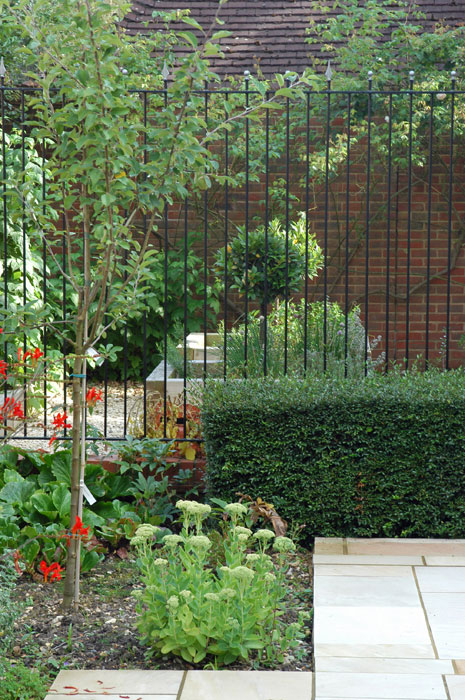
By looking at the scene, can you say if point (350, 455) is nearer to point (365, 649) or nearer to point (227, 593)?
point (365, 649)

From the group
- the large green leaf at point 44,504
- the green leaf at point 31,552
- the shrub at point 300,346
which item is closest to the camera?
the green leaf at point 31,552

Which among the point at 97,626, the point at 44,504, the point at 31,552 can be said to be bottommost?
the point at 97,626

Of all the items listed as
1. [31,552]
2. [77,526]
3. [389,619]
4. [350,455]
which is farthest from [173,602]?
[350,455]

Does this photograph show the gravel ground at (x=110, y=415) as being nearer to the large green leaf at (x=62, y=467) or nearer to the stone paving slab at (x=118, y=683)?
the large green leaf at (x=62, y=467)

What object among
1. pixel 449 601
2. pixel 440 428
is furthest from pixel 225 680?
pixel 440 428

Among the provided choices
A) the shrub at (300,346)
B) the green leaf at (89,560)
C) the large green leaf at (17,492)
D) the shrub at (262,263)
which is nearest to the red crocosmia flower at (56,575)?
the green leaf at (89,560)

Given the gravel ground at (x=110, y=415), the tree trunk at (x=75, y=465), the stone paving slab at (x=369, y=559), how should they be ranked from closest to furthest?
the tree trunk at (x=75, y=465), the stone paving slab at (x=369, y=559), the gravel ground at (x=110, y=415)

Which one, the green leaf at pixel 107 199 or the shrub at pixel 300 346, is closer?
the green leaf at pixel 107 199

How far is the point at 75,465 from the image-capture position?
3.48 meters

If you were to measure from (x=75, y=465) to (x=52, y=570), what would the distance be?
590 millimetres

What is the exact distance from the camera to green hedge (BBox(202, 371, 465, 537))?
4180mm

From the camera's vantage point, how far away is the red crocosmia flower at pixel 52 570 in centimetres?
351

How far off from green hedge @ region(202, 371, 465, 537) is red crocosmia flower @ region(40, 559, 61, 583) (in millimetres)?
979

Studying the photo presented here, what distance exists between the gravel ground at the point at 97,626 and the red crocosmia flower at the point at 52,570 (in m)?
0.06
